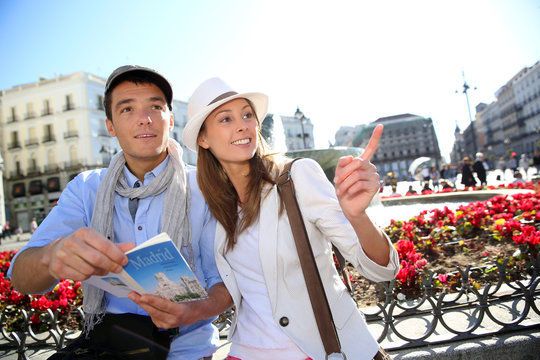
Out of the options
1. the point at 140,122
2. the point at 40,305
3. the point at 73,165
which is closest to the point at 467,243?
the point at 140,122

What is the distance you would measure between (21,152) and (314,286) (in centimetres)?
5082

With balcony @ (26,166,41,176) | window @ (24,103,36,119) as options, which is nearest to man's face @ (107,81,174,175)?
balcony @ (26,166,41,176)

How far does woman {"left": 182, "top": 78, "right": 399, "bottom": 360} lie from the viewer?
4.97 feet

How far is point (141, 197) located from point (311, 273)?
962 millimetres

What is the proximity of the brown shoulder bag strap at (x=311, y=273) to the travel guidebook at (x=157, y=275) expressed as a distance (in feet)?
1.45

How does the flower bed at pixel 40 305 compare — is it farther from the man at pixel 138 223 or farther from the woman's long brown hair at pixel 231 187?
the woman's long brown hair at pixel 231 187

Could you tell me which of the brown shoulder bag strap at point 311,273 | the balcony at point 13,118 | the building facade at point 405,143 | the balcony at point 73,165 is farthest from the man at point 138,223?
the building facade at point 405,143

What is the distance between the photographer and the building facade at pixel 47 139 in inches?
1598

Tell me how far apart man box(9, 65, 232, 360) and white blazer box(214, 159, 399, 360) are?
385 millimetres

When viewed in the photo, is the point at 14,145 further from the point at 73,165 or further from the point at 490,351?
the point at 490,351

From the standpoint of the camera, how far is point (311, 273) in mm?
1535

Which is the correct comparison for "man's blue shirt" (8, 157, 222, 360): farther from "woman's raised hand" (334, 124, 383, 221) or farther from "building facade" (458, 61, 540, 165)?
"building facade" (458, 61, 540, 165)

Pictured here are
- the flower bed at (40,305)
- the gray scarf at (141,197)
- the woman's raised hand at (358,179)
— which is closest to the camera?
the woman's raised hand at (358,179)

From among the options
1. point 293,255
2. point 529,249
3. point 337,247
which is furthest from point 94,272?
point 529,249
